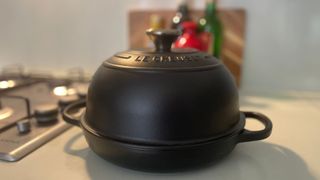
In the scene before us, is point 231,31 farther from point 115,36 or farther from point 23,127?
point 23,127

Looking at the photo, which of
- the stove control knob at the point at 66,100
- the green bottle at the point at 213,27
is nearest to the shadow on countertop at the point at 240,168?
the stove control knob at the point at 66,100

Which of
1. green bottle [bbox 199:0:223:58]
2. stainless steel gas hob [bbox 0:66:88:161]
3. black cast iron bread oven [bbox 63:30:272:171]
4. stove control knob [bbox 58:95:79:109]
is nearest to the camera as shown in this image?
black cast iron bread oven [bbox 63:30:272:171]

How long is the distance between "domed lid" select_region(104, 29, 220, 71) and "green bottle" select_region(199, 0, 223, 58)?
432 mm

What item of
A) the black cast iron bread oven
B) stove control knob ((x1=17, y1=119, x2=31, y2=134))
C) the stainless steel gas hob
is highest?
the black cast iron bread oven

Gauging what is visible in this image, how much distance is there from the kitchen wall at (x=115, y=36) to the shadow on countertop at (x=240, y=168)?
48 cm

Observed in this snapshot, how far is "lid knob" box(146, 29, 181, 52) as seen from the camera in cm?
48

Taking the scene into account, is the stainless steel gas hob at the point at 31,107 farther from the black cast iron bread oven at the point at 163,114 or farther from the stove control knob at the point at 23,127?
the black cast iron bread oven at the point at 163,114

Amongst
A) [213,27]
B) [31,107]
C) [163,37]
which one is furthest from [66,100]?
[213,27]

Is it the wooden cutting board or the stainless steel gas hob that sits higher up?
the wooden cutting board

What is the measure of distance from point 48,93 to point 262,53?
687mm

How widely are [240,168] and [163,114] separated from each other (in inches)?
6.4

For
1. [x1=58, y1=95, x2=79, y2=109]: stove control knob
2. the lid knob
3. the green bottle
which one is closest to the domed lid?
the lid knob

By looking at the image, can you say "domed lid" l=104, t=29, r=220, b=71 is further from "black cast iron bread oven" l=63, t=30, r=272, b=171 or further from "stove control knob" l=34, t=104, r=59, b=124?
"stove control knob" l=34, t=104, r=59, b=124

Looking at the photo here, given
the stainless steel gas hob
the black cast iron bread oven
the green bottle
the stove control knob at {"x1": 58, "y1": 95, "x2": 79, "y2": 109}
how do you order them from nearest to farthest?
the black cast iron bread oven → the stainless steel gas hob → the stove control knob at {"x1": 58, "y1": 95, "x2": 79, "y2": 109} → the green bottle
